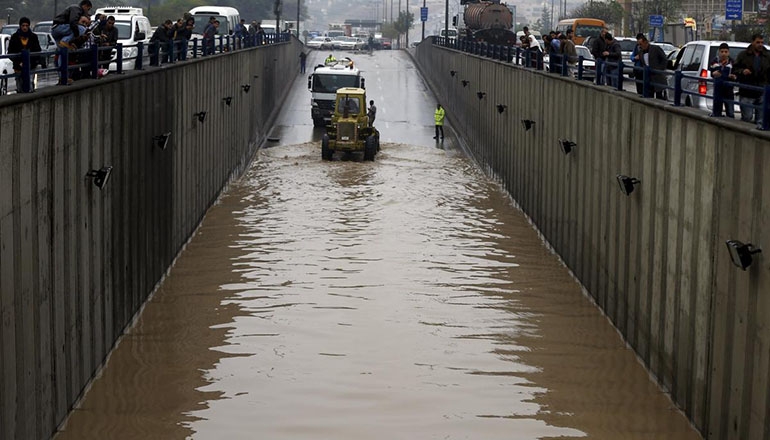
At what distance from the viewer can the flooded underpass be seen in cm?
1616

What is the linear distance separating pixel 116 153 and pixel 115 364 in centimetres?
326

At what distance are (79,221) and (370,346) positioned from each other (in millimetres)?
5105

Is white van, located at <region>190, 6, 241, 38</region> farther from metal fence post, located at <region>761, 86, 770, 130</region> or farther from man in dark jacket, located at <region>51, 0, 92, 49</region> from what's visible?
metal fence post, located at <region>761, 86, 770, 130</region>

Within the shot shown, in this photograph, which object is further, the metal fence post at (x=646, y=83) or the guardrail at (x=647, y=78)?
the metal fence post at (x=646, y=83)

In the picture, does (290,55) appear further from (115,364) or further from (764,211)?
(764,211)

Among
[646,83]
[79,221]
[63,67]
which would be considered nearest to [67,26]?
[63,67]

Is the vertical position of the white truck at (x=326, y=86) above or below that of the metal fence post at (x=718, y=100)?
below

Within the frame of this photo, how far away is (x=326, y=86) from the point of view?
175ft

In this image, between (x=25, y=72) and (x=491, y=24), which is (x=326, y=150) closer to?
(x=491, y=24)

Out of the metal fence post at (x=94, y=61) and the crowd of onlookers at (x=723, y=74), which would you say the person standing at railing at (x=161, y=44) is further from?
the crowd of onlookers at (x=723, y=74)

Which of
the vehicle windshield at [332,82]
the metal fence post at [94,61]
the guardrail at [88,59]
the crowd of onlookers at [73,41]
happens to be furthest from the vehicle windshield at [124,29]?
the metal fence post at [94,61]

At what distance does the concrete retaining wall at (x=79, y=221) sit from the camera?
13117mm

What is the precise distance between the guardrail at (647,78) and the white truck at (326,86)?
5.27m

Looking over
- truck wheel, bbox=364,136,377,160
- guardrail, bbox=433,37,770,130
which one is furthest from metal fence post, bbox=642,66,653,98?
truck wheel, bbox=364,136,377,160
